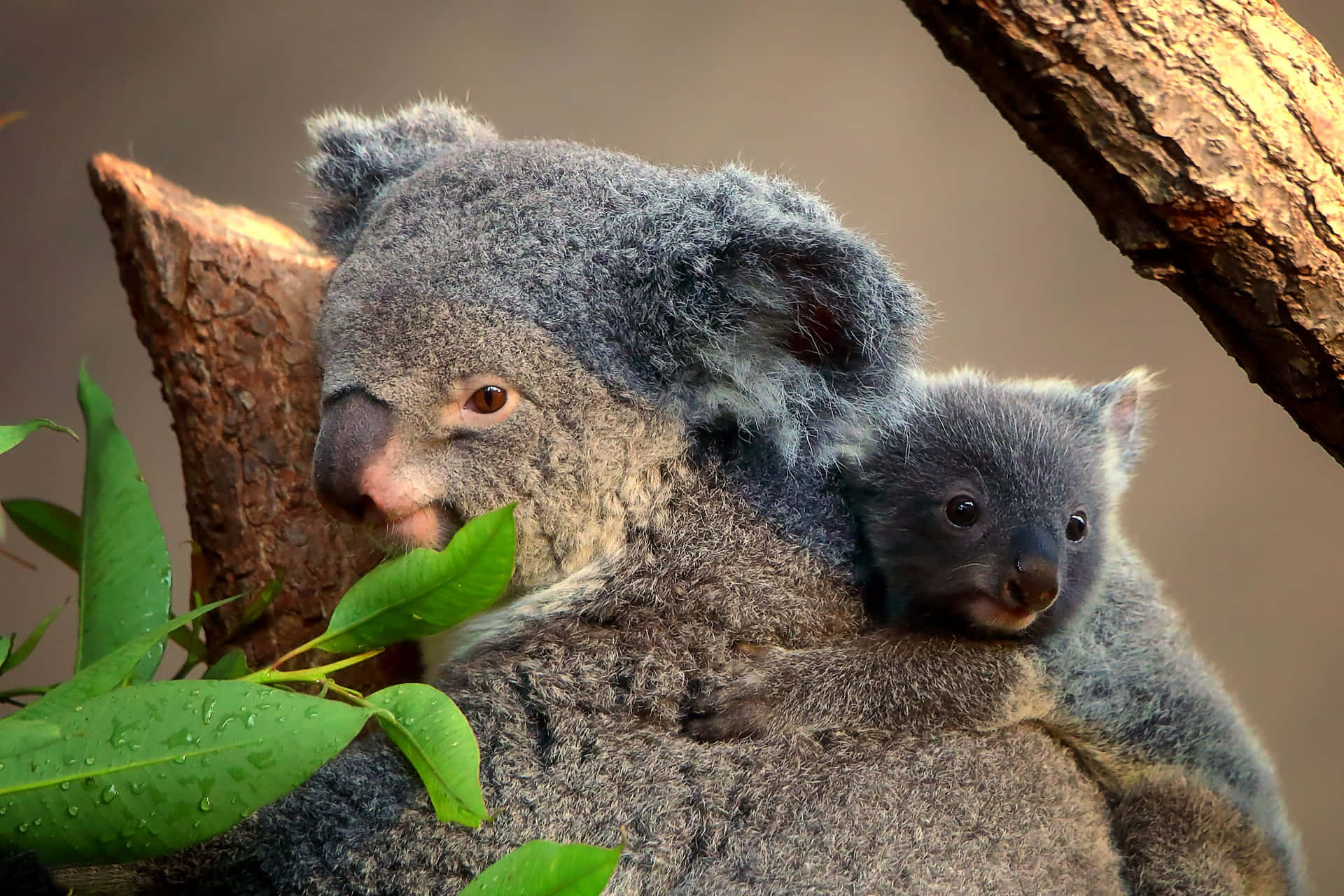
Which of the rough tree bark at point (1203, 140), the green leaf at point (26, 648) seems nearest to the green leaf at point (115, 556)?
the green leaf at point (26, 648)

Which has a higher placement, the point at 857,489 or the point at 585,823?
the point at 857,489

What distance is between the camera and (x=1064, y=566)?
57.7 inches

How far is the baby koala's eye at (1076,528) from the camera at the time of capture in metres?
1.49

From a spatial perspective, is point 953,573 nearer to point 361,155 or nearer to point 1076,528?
point 1076,528

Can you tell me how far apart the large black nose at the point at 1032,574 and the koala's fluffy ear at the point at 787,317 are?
23 centimetres

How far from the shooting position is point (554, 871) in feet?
3.40

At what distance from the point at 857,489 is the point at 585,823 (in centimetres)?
58

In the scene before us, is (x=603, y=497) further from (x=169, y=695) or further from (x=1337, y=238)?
(x=1337, y=238)

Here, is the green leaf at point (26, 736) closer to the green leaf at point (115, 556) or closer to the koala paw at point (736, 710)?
the green leaf at point (115, 556)

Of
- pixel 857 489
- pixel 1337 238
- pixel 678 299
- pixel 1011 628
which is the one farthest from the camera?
pixel 857 489

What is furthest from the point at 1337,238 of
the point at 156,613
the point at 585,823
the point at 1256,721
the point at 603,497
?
the point at 1256,721

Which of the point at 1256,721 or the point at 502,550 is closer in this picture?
the point at 502,550

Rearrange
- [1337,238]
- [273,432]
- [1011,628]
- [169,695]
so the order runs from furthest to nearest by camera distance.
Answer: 1. [273,432]
2. [1011,628]
3. [1337,238]
4. [169,695]

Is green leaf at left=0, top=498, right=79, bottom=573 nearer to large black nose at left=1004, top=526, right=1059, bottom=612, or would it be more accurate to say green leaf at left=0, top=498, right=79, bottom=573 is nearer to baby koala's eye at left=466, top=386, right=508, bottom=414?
baby koala's eye at left=466, top=386, right=508, bottom=414
